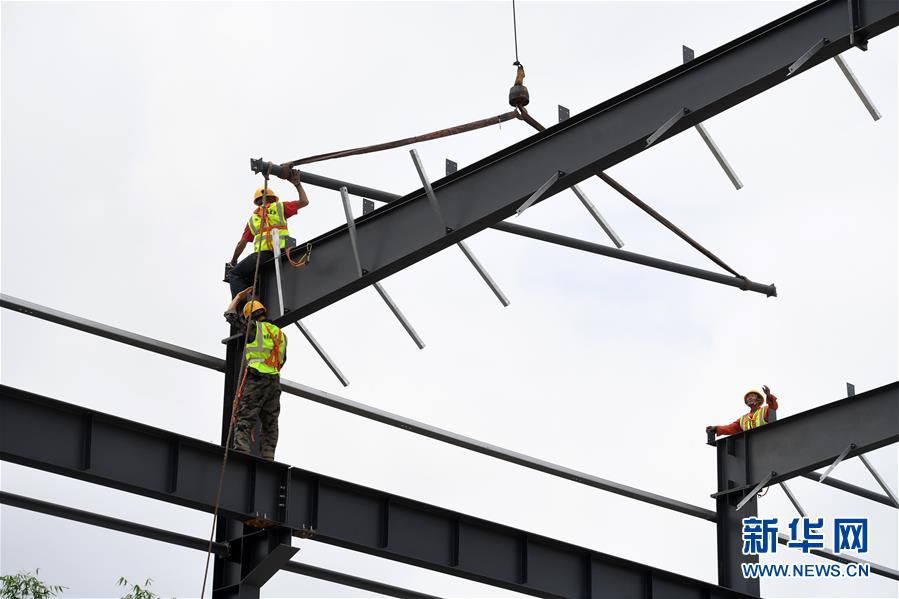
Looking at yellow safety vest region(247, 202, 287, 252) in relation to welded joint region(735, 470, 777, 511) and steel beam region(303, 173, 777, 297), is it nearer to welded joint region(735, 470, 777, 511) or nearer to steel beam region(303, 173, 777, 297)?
steel beam region(303, 173, 777, 297)

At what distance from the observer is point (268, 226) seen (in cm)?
2011

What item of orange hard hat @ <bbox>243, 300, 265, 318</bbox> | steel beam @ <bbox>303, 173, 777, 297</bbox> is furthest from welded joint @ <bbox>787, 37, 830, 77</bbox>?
orange hard hat @ <bbox>243, 300, 265, 318</bbox>

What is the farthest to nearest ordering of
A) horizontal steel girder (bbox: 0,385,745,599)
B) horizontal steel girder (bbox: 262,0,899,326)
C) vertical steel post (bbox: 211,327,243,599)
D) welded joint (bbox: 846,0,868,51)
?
1. vertical steel post (bbox: 211,327,243,599)
2. horizontal steel girder (bbox: 262,0,899,326)
3. horizontal steel girder (bbox: 0,385,745,599)
4. welded joint (bbox: 846,0,868,51)

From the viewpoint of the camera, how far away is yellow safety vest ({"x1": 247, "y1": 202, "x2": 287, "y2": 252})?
65.7 feet

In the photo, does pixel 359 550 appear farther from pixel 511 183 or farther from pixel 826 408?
pixel 826 408

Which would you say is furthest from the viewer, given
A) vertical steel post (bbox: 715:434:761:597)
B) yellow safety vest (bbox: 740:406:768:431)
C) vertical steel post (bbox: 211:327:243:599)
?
yellow safety vest (bbox: 740:406:768:431)

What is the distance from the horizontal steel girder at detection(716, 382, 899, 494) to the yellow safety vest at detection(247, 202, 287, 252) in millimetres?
8124

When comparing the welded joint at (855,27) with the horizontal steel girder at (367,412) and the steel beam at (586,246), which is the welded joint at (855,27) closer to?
the steel beam at (586,246)

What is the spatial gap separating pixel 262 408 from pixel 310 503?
5.33 ft

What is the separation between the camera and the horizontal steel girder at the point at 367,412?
1881cm

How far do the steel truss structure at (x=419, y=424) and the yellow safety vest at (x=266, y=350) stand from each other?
516 mm

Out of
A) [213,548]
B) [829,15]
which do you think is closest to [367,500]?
[213,548]

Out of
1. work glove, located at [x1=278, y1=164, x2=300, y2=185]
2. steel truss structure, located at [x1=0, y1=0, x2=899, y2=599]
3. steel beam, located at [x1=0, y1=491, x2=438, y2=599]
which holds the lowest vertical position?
steel beam, located at [x1=0, y1=491, x2=438, y2=599]

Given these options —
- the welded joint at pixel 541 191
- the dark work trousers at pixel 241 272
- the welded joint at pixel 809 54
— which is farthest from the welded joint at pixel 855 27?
the dark work trousers at pixel 241 272
